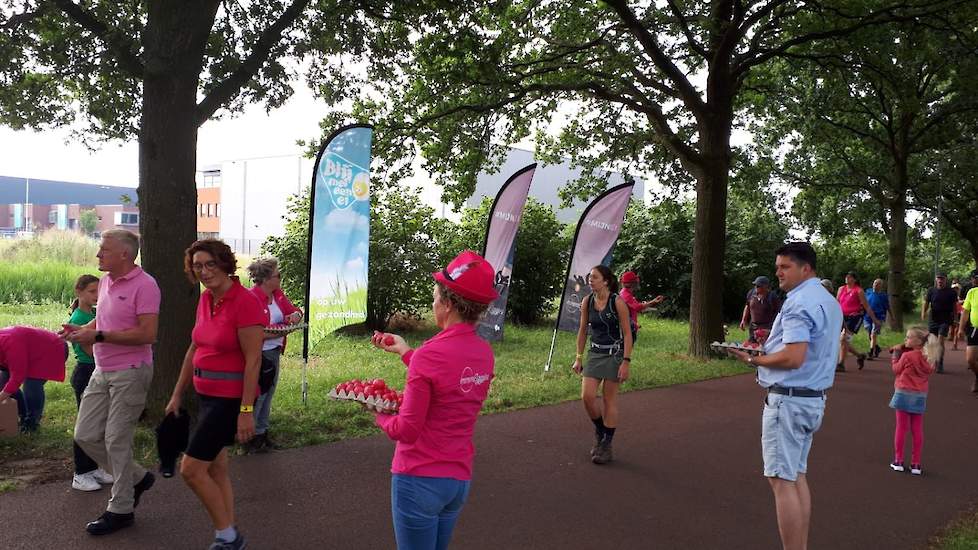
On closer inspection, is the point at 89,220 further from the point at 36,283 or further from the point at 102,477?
the point at 102,477

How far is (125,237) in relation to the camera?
4.71 metres

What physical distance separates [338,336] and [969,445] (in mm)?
10730

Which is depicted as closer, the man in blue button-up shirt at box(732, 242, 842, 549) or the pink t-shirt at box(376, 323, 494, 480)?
the pink t-shirt at box(376, 323, 494, 480)

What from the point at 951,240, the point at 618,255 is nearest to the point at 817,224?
the point at 618,255

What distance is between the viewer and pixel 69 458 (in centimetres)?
622

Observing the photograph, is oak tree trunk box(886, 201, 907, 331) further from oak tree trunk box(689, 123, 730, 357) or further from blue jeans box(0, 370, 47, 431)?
blue jeans box(0, 370, 47, 431)

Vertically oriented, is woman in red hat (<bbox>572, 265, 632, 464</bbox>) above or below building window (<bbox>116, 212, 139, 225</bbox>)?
below

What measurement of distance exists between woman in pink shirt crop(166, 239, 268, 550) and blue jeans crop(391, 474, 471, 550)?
1.41 metres

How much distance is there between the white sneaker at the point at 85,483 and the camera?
17.9ft

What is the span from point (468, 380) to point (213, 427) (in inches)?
73.7

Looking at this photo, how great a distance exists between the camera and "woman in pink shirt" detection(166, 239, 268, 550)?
4027 millimetres

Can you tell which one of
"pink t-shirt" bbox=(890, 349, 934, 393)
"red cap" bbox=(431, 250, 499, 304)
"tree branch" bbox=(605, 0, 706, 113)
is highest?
"tree branch" bbox=(605, 0, 706, 113)

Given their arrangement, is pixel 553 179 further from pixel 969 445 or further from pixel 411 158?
pixel 969 445

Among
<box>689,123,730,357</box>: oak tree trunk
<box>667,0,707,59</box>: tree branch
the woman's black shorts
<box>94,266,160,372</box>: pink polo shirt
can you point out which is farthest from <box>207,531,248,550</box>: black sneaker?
<box>667,0,707,59</box>: tree branch
